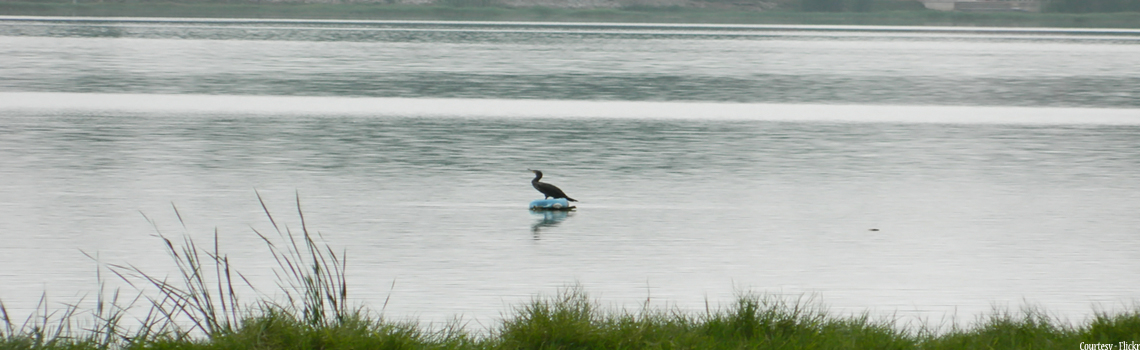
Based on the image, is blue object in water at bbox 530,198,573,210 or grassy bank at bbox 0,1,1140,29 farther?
grassy bank at bbox 0,1,1140,29

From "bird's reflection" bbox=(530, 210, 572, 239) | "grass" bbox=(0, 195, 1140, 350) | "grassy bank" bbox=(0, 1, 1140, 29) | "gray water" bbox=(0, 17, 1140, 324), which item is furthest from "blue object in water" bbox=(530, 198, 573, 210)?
"grassy bank" bbox=(0, 1, 1140, 29)

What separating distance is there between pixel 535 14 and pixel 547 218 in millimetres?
44277

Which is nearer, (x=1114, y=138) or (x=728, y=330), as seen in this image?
(x=728, y=330)

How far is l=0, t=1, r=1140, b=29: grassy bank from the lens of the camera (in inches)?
1772

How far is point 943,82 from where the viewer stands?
18141mm

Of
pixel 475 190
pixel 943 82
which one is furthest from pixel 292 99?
pixel 943 82

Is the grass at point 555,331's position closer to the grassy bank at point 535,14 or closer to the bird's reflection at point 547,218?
the bird's reflection at point 547,218

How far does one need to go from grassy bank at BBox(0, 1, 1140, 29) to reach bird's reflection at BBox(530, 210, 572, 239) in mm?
37648

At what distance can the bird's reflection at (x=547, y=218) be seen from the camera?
6574 millimetres

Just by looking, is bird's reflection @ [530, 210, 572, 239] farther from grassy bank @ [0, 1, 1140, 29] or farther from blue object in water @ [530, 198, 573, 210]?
grassy bank @ [0, 1, 1140, 29]

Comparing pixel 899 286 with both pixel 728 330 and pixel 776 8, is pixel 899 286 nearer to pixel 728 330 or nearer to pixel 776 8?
pixel 728 330

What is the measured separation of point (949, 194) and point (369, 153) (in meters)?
4.26

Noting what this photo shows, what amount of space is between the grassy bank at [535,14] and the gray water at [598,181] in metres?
27.3

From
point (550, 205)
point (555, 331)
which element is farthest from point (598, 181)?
point (555, 331)
